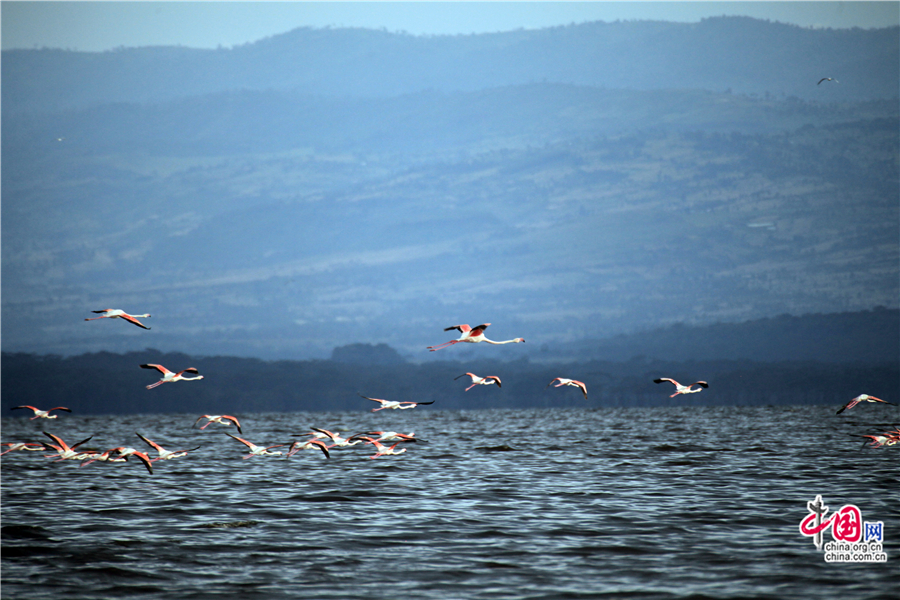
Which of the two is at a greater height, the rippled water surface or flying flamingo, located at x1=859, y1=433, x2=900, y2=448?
flying flamingo, located at x1=859, y1=433, x2=900, y2=448

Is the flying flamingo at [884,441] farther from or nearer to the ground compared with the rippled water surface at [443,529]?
farther from the ground

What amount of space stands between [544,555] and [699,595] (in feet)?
16.2

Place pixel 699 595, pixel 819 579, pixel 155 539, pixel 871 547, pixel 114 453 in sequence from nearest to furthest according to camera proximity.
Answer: pixel 699 595 < pixel 819 579 < pixel 871 547 < pixel 155 539 < pixel 114 453

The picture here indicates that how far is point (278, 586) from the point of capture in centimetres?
1953

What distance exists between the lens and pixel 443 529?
25.9m

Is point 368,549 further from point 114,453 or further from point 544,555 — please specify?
point 114,453

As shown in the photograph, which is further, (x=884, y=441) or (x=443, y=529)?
(x=884, y=441)

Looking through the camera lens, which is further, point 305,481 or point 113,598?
point 305,481

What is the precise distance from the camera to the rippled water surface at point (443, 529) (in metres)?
19.5

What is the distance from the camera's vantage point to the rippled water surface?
19.5 metres

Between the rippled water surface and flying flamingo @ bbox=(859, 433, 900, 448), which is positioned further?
flying flamingo @ bbox=(859, 433, 900, 448)

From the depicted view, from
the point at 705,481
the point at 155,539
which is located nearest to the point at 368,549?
the point at 155,539

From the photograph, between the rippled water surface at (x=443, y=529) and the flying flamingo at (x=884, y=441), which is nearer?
the rippled water surface at (x=443, y=529)

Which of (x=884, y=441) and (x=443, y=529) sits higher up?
(x=884, y=441)
